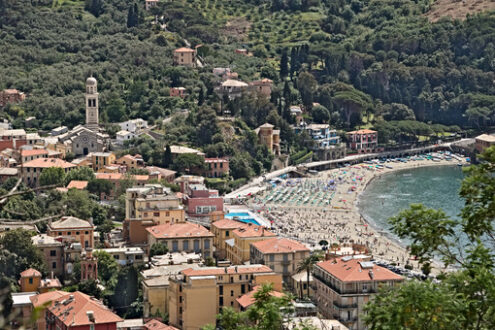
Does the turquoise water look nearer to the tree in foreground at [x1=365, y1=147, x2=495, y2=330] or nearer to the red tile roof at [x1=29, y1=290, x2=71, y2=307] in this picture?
the red tile roof at [x1=29, y1=290, x2=71, y2=307]

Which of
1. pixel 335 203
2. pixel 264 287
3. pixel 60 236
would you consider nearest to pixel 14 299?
pixel 60 236

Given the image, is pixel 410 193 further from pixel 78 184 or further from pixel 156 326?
pixel 156 326

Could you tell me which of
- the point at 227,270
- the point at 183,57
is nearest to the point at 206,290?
the point at 227,270

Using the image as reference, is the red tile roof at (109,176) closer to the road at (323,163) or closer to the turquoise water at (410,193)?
the road at (323,163)

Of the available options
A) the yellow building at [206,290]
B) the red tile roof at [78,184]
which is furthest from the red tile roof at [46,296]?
the red tile roof at [78,184]

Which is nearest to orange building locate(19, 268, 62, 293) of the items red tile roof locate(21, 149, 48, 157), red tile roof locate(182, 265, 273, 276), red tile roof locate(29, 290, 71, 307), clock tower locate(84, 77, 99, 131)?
red tile roof locate(29, 290, 71, 307)
